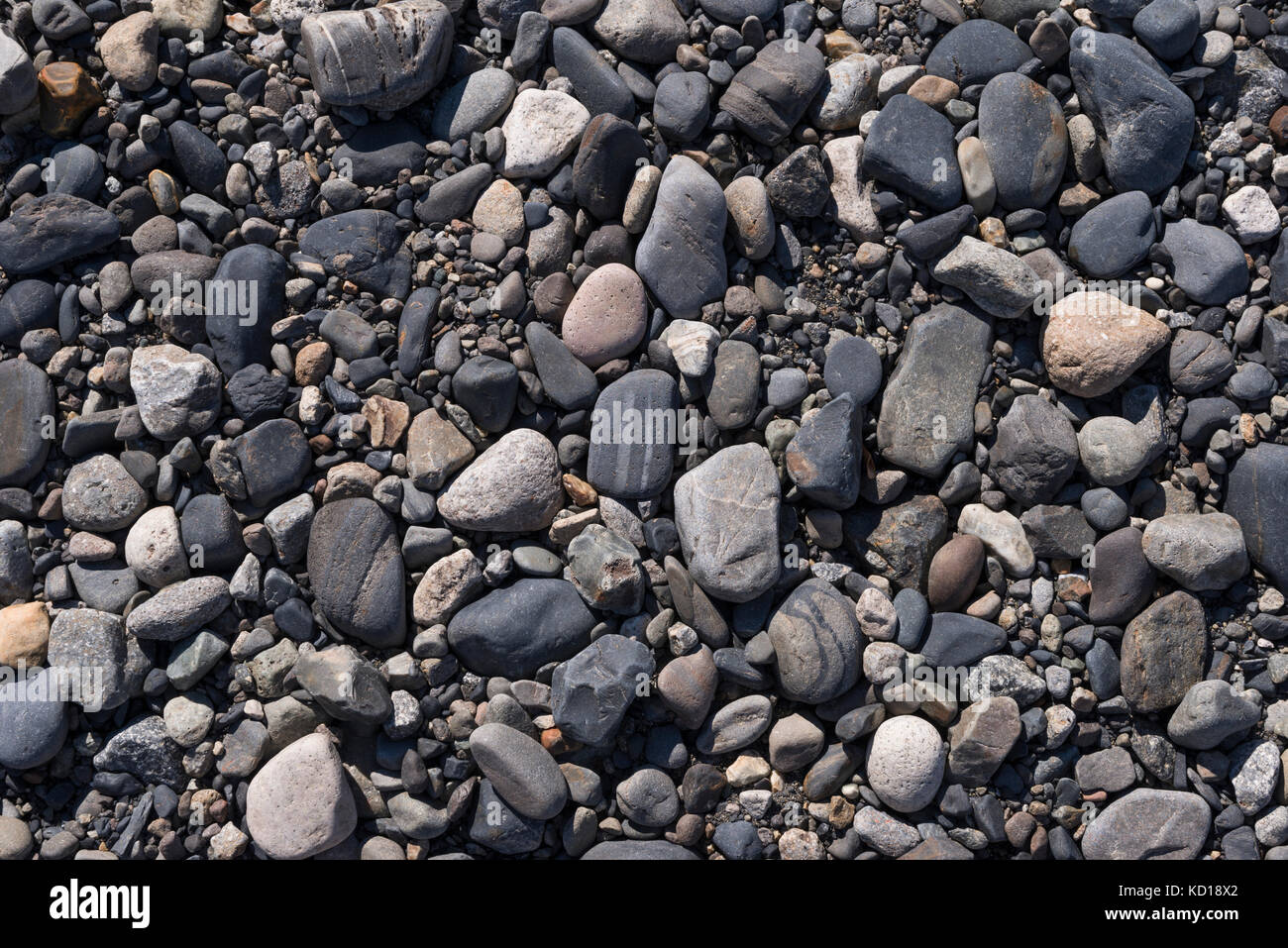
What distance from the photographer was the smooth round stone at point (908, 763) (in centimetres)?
384

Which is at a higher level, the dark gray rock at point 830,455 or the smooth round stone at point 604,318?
the smooth round stone at point 604,318

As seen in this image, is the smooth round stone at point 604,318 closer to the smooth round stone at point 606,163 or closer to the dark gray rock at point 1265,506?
the smooth round stone at point 606,163

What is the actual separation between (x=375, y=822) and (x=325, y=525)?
4.38 feet

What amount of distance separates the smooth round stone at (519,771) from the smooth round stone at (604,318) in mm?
1733

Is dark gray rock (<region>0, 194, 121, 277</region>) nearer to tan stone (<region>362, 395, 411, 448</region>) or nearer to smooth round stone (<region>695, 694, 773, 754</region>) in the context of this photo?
tan stone (<region>362, 395, 411, 448</region>)

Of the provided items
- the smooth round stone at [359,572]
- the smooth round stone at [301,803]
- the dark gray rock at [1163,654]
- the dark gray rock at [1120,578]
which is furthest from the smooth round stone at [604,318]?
the dark gray rock at [1163,654]

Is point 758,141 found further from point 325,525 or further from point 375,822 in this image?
point 375,822

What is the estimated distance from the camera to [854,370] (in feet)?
13.4

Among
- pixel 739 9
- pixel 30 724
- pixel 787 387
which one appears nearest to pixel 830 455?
pixel 787 387

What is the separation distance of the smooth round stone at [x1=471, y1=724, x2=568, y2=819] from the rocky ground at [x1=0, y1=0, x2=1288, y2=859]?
3 cm

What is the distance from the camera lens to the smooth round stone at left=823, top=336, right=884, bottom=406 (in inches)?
161

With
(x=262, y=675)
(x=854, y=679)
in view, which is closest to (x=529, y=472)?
(x=262, y=675)

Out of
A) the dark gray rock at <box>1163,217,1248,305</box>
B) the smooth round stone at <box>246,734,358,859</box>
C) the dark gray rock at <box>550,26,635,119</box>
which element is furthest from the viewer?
the dark gray rock at <box>550,26,635,119</box>

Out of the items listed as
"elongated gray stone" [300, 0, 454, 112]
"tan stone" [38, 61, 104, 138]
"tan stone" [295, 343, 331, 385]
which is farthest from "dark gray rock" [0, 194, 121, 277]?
"elongated gray stone" [300, 0, 454, 112]
